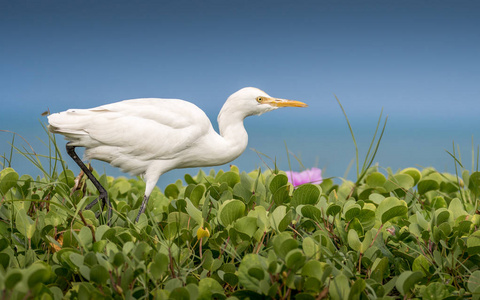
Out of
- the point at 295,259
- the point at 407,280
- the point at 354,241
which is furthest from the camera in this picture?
the point at 354,241

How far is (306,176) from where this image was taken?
346 centimetres

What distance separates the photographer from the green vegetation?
1.55m

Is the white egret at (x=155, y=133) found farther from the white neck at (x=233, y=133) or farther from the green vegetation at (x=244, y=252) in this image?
the green vegetation at (x=244, y=252)

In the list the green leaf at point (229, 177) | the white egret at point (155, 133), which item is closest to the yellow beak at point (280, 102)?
the white egret at point (155, 133)

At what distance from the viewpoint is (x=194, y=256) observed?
6.57ft

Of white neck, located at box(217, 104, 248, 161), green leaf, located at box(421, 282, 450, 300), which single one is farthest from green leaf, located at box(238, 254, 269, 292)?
white neck, located at box(217, 104, 248, 161)

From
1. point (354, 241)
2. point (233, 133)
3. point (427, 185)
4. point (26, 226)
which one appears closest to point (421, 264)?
point (354, 241)

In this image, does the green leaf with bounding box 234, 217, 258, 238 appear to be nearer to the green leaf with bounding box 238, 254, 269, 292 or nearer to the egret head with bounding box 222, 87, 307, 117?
the green leaf with bounding box 238, 254, 269, 292

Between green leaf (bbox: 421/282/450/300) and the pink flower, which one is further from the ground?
the pink flower

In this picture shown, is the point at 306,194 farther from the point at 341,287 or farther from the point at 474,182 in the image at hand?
the point at 474,182

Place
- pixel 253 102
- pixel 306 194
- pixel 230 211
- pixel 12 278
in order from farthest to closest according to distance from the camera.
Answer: pixel 253 102 → pixel 306 194 → pixel 230 211 → pixel 12 278

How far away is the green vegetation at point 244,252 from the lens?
155 cm

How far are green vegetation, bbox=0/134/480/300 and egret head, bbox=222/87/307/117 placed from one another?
660mm

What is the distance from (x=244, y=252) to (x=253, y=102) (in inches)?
49.8
